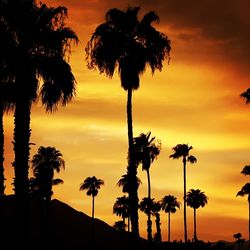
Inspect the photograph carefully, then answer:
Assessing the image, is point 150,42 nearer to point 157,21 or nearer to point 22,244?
point 157,21

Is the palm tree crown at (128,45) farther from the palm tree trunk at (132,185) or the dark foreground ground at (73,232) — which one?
the dark foreground ground at (73,232)

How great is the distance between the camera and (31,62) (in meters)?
26.5

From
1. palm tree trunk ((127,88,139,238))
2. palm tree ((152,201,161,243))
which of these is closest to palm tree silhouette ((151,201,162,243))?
palm tree ((152,201,161,243))

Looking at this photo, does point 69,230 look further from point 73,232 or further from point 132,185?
point 132,185

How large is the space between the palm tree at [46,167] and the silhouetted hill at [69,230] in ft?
32.1

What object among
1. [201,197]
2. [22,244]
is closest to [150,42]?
[22,244]

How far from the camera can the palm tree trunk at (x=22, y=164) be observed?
2475cm

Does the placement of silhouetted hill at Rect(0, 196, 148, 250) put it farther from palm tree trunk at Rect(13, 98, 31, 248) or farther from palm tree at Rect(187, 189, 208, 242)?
palm tree trunk at Rect(13, 98, 31, 248)

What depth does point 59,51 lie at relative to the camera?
27219 millimetres

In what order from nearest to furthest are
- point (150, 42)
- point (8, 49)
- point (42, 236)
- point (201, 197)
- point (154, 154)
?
point (8, 49), point (150, 42), point (154, 154), point (42, 236), point (201, 197)

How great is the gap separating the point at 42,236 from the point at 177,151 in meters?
33.4

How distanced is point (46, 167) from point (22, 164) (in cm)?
7140

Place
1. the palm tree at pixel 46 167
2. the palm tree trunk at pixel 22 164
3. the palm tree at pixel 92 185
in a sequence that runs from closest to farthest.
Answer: the palm tree trunk at pixel 22 164, the palm tree at pixel 46 167, the palm tree at pixel 92 185

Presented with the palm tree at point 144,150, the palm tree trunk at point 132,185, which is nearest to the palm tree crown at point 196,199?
the palm tree at point 144,150
